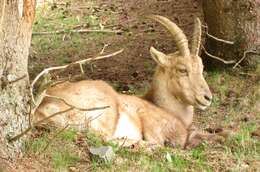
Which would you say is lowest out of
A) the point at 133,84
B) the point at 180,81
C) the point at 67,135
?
the point at 133,84

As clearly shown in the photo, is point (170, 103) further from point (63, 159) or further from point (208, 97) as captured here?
point (63, 159)

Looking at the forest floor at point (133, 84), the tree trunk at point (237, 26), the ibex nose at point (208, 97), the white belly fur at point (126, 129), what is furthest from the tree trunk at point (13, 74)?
the tree trunk at point (237, 26)

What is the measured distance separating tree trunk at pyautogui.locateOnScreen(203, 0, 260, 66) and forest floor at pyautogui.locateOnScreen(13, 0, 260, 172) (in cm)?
23

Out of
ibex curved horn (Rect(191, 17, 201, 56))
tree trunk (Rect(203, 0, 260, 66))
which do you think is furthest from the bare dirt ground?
ibex curved horn (Rect(191, 17, 201, 56))

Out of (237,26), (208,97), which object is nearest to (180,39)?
(208,97)

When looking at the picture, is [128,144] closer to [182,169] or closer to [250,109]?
[182,169]

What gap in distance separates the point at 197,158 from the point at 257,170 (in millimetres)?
568

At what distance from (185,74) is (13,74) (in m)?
2.53

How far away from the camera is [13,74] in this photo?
5.63 meters

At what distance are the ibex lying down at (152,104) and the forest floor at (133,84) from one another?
269 mm

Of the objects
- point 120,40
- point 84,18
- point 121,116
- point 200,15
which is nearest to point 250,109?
point 121,116

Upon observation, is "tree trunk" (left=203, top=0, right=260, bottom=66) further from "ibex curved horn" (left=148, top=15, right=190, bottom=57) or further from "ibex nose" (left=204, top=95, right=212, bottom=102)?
"ibex nose" (left=204, top=95, right=212, bottom=102)

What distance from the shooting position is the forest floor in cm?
589

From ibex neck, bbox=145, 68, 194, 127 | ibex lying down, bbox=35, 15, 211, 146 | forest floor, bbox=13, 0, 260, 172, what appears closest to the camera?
forest floor, bbox=13, 0, 260, 172
